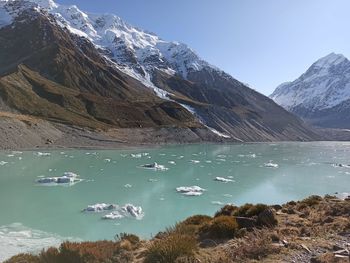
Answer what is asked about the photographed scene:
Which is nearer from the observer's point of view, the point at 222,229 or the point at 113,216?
the point at 222,229

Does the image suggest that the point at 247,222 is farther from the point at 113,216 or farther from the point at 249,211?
the point at 113,216

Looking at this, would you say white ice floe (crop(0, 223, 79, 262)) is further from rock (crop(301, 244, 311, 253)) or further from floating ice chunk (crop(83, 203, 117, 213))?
rock (crop(301, 244, 311, 253))

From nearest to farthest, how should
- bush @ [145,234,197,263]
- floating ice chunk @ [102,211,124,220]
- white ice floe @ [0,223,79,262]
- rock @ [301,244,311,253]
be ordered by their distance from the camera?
bush @ [145,234,197,263] < rock @ [301,244,311,253] < white ice floe @ [0,223,79,262] < floating ice chunk @ [102,211,124,220]

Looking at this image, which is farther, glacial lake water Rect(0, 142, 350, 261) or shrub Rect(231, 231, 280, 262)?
glacial lake water Rect(0, 142, 350, 261)

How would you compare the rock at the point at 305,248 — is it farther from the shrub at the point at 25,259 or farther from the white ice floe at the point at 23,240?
the white ice floe at the point at 23,240

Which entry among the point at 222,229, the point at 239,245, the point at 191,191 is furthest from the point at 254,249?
the point at 191,191

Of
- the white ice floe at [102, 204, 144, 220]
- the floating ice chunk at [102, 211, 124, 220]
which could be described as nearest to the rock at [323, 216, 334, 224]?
the white ice floe at [102, 204, 144, 220]

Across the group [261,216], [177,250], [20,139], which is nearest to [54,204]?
[261,216]
